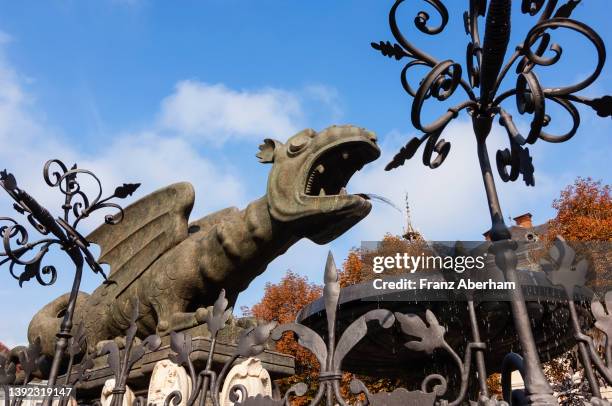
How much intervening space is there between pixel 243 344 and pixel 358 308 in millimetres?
2763

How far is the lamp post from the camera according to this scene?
2268mm

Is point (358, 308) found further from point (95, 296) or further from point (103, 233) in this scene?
point (103, 233)

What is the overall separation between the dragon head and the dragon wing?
1510 millimetres

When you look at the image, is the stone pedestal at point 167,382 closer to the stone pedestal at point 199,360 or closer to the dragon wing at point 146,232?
the stone pedestal at point 199,360

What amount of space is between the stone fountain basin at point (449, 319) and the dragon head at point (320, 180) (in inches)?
31.8

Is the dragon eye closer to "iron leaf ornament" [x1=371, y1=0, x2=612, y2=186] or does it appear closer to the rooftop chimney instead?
"iron leaf ornament" [x1=371, y1=0, x2=612, y2=186]

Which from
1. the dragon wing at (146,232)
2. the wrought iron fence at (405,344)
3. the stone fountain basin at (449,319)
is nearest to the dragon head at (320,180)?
the stone fountain basin at (449,319)

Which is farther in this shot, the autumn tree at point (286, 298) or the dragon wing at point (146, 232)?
the autumn tree at point (286, 298)

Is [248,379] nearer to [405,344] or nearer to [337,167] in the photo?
[337,167]

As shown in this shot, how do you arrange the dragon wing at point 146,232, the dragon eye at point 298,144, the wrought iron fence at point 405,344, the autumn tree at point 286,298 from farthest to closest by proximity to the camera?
1. the autumn tree at point 286,298
2. the dragon wing at point 146,232
3. the dragon eye at point 298,144
4. the wrought iron fence at point 405,344

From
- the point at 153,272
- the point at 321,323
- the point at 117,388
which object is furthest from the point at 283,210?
the point at 117,388

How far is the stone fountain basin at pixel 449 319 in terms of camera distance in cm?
457

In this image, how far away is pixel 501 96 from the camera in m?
2.81

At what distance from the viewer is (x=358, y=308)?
5.04 meters
